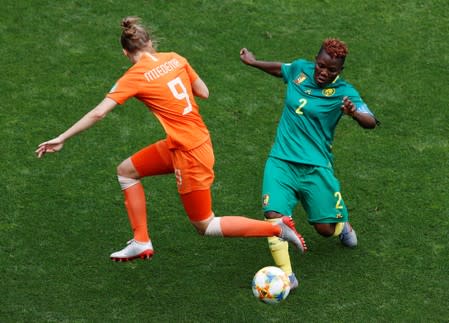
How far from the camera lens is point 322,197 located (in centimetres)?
893

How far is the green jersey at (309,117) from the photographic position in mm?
8781

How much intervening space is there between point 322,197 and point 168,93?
184 centimetres

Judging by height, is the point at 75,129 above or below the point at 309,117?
above

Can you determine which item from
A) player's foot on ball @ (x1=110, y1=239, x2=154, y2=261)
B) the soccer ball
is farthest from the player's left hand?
player's foot on ball @ (x1=110, y1=239, x2=154, y2=261)

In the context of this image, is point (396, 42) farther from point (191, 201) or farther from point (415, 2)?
point (191, 201)

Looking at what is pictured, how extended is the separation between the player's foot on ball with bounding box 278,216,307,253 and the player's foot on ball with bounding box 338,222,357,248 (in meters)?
0.79

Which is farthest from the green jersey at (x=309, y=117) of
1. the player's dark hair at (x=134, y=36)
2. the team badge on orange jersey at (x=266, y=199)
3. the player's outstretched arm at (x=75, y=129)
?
the player's outstretched arm at (x=75, y=129)

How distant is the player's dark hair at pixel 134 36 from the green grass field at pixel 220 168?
2142 millimetres

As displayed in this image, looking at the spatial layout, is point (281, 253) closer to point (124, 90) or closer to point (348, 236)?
point (348, 236)

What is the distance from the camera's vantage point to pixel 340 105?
28.8 feet

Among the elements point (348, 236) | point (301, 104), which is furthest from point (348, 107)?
point (348, 236)

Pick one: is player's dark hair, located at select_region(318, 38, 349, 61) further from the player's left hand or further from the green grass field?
the green grass field

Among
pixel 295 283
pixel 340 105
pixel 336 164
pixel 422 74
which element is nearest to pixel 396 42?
pixel 422 74

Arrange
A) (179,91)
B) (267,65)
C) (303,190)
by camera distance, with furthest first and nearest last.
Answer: (267,65), (303,190), (179,91)
